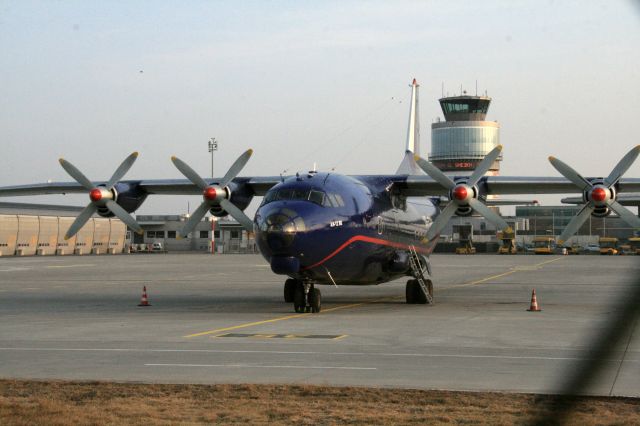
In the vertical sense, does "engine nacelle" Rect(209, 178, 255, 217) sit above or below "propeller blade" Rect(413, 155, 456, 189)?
below

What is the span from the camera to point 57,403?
11430mm

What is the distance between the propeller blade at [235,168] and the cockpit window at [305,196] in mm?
5995

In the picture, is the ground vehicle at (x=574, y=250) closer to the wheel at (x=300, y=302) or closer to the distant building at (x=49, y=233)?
the distant building at (x=49, y=233)

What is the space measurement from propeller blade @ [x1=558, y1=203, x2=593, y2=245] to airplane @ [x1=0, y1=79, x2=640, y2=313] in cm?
4

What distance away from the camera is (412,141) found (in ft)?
144

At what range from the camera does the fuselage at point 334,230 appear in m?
24.8

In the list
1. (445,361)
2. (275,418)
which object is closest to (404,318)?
(445,361)

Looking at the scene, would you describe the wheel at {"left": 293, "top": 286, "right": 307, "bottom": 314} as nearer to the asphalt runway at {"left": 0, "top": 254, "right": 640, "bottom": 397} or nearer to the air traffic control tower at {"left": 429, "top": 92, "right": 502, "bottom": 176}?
the asphalt runway at {"left": 0, "top": 254, "right": 640, "bottom": 397}

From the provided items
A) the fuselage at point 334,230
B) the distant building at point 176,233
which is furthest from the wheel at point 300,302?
the distant building at point 176,233

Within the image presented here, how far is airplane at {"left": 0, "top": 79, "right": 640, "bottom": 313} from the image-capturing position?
83.0 ft

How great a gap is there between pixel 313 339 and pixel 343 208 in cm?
794

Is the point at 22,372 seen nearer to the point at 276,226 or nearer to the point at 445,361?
the point at 445,361

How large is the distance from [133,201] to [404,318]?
14.7m

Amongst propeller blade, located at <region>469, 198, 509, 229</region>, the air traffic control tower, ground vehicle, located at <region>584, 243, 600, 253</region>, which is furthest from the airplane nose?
the air traffic control tower
